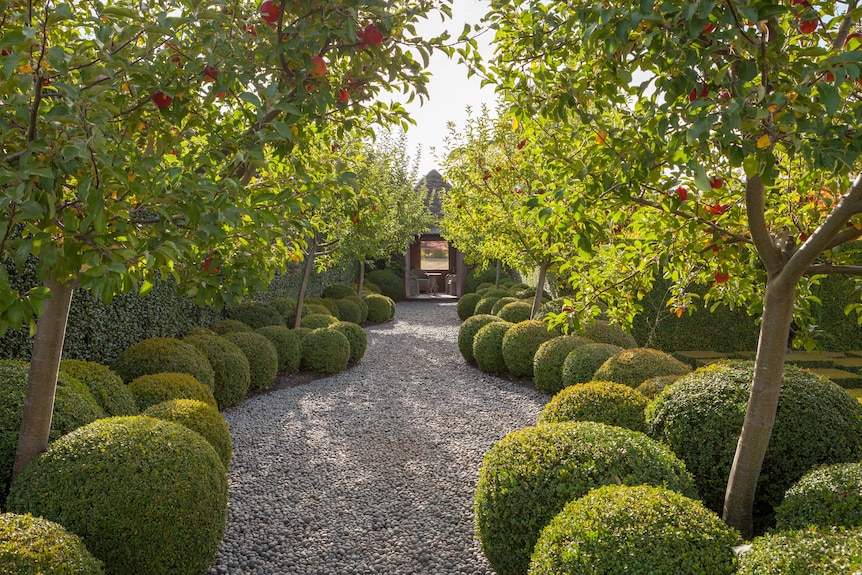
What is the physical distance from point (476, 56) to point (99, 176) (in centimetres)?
196

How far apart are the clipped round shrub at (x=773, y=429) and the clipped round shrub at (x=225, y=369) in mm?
4864

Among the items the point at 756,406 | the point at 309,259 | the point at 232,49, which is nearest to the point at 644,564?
the point at 756,406

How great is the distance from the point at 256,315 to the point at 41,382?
6.52 m

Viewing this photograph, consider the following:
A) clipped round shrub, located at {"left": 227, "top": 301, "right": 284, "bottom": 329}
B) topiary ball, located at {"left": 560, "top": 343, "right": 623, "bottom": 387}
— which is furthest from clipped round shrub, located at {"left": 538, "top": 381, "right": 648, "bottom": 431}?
clipped round shrub, located at {"left": 227, "top": 301, "right": 284, "bottom": 329}

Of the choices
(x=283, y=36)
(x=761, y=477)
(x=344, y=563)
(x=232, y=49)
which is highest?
(x=283, y=36)

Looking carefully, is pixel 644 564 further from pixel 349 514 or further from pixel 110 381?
pixel 110 381

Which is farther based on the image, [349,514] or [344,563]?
[349,514]

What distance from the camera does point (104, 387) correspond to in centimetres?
425

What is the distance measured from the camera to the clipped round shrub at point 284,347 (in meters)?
8.23

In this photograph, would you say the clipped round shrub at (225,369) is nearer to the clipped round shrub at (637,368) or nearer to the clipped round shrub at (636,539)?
the clipped round shrub at (637,368)

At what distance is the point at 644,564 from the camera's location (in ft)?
7.11

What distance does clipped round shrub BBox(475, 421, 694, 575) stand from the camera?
2.85 m

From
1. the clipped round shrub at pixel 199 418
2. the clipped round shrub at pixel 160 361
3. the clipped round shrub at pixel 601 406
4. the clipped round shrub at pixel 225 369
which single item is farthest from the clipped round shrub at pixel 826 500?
the clipped round shrub at pixel 225 369

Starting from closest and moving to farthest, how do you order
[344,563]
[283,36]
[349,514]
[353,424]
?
[283,36] → [344,563] → [349,514] → [353,424]
